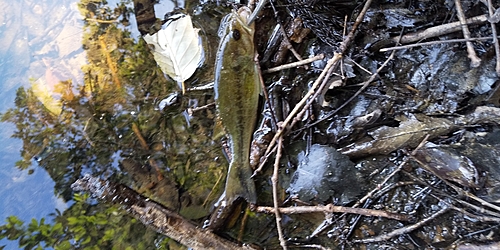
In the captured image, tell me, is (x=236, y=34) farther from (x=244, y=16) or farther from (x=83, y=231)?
(x=83, y=231)

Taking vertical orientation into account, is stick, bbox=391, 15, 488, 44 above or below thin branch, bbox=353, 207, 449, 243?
above

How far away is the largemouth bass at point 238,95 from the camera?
2.78 meters

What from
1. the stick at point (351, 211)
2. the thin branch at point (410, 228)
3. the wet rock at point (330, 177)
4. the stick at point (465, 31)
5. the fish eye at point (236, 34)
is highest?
the fish eye at point (236, 34)

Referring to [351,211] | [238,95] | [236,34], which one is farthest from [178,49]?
[351,211]

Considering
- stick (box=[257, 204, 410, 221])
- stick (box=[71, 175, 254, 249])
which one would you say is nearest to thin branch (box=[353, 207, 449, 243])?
stick (box=[257, 204, 410, 221])

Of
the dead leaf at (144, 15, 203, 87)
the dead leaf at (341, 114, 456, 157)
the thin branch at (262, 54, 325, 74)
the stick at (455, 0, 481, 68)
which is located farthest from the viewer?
the dead leaf at (144, 15, 203, 87)

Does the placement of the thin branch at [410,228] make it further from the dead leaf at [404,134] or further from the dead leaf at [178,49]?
the dead leaf at [178,49]

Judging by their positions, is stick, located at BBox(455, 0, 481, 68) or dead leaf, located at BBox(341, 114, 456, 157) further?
dead leaf, located at BBox(341, 114, 456, 157)

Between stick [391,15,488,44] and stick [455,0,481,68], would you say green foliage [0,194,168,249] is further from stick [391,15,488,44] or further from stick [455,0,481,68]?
stick [455,0,481,68]

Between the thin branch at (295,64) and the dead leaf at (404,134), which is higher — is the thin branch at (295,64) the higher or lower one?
the higher one

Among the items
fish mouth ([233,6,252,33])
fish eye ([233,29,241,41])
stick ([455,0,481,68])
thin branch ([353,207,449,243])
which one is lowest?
thin branch ([353,207,449,243])

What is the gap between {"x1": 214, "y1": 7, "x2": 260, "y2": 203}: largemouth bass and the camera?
278 centimetres

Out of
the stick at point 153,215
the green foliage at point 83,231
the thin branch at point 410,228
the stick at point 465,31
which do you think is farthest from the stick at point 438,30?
the green foliage at point 83,231

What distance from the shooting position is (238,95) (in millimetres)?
2807
